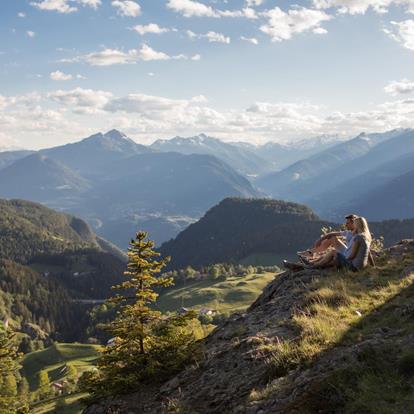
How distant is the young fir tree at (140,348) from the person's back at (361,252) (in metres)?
7.98

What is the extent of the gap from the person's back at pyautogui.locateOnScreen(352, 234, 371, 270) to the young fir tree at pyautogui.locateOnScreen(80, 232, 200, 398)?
7980mm

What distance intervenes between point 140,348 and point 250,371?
16.5 ft

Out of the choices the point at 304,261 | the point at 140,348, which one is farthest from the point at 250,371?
the point at 304,261

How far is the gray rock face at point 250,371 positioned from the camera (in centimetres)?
961

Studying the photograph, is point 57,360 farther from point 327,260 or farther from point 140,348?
point 140,348

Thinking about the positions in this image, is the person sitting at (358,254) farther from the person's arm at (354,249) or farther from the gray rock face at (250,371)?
the gray rock face at (250,371)

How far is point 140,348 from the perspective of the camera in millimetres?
15492

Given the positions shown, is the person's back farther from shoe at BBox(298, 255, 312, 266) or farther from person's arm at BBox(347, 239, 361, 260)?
shoe at BBox(298, 255, 312, 266)

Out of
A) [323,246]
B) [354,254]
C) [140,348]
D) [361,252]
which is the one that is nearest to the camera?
[140,348]

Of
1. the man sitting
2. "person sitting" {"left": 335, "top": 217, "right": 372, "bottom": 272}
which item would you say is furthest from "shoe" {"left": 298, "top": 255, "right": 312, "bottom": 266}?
"person sitting" {"left": 335, "top": 217, "right": 372, "bottom": 272}

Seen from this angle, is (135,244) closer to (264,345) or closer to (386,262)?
(264,345)

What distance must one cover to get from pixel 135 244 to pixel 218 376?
6433mm

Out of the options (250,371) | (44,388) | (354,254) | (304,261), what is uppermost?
(354,254)

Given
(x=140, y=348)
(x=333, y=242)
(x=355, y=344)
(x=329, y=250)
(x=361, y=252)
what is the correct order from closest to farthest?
(x=355, y=344) → (x=140, y=348) → (x=361, y=252) → (x=329, y=250) → (x=333, y=242)
